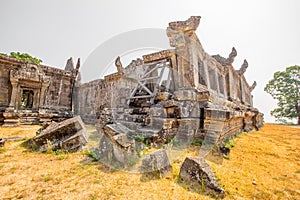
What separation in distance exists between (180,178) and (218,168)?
109 centimetres

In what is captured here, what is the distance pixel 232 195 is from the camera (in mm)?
2090

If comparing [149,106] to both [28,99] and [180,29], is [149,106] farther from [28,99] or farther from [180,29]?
[28,99]

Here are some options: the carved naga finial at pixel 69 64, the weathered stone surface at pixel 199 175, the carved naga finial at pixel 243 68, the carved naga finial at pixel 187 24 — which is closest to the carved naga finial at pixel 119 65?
the carved naga finial at pixel 187 24

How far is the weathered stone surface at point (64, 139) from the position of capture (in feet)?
13.3

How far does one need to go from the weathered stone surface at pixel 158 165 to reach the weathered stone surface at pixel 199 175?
0.29 meters

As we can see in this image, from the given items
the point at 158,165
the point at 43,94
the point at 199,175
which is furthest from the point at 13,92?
the point at 199,175

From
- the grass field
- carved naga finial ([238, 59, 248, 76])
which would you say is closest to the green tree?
carved naga finial ([238, 59, 248, 76])

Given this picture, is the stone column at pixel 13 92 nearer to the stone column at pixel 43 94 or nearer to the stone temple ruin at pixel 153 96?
the stone temple ruin at pixel 153 96

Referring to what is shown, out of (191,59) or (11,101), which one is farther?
(11,101)

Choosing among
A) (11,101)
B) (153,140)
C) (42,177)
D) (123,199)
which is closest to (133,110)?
(153,140)

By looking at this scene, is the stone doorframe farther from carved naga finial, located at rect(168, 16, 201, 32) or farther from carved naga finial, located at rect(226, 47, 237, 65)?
carved naga finial, located at rect(226, 47, 237, 65)

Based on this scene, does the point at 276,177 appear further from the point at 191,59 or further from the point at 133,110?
the point at 133,110

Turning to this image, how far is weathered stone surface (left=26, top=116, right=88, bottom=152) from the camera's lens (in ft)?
13.3

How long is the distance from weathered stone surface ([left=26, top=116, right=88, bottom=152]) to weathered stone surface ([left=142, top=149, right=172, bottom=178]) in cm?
249
